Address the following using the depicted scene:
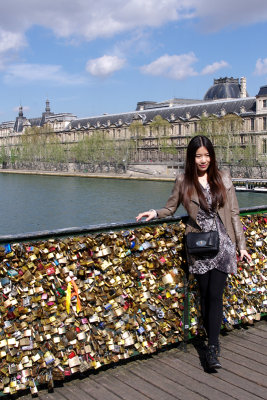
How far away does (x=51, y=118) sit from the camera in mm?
104688

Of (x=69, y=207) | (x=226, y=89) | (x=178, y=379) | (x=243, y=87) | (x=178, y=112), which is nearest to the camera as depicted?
(x=178, y=379)

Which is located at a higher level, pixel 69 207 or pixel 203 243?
pixel 203 243

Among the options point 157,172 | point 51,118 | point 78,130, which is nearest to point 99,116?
point 78,130

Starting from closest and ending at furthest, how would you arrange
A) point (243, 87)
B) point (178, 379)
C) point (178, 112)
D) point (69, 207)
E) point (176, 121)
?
point (178, 379) → point (69, 207) → point (176, 121) → point (178, 112) → point (243, 87)

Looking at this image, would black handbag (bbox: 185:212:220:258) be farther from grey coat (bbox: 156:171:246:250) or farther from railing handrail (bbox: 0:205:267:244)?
railing handrail (bbox: 0:205:267:244)

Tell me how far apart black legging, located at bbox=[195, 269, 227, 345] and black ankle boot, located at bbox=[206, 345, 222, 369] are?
39 millimetres

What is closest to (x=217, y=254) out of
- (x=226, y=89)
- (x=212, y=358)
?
(x=212, y=358)

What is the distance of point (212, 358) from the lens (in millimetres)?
3479

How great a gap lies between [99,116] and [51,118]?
52.3 ft

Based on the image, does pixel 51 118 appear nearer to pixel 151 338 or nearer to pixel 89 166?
pixel 89 166

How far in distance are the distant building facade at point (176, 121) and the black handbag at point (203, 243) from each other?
56.2 m

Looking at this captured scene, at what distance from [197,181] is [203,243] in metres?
0.43

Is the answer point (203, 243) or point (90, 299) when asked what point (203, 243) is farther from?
point (90, 299)

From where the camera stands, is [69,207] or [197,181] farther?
[69,207]
